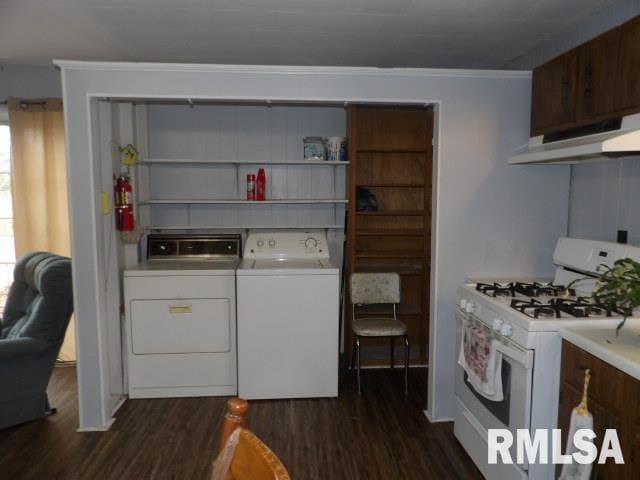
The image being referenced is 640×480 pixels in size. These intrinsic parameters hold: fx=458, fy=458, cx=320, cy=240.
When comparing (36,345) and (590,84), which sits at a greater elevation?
(590,84)

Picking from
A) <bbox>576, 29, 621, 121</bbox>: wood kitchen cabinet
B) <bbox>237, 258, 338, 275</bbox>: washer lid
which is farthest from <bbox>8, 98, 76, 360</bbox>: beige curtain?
<bbox>576, 29, 621, 121</bbox>: wood kitchen cabinet

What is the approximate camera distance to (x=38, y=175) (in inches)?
144

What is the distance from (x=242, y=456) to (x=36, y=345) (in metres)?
2.35

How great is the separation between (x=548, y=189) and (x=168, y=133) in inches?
111

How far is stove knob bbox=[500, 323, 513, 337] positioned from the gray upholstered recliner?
248cm

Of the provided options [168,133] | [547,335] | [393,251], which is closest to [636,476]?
[547,335]

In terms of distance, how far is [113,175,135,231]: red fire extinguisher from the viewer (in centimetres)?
297

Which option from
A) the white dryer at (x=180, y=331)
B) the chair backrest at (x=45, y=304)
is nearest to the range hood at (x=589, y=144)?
the white dryer at (x=180, y=331)

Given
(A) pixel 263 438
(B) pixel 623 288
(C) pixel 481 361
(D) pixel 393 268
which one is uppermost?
(B) pixel 623 288

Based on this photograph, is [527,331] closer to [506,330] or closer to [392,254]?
[506,330]

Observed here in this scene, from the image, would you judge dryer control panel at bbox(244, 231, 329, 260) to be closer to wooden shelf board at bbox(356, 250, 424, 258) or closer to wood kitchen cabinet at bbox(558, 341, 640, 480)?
wooden shelf board at bbox(356, 250, 424, 258)

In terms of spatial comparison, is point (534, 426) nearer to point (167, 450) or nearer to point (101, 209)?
point (167, 450)

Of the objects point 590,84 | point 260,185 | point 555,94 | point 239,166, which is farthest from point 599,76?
point 239,166

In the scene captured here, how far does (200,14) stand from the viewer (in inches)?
101
